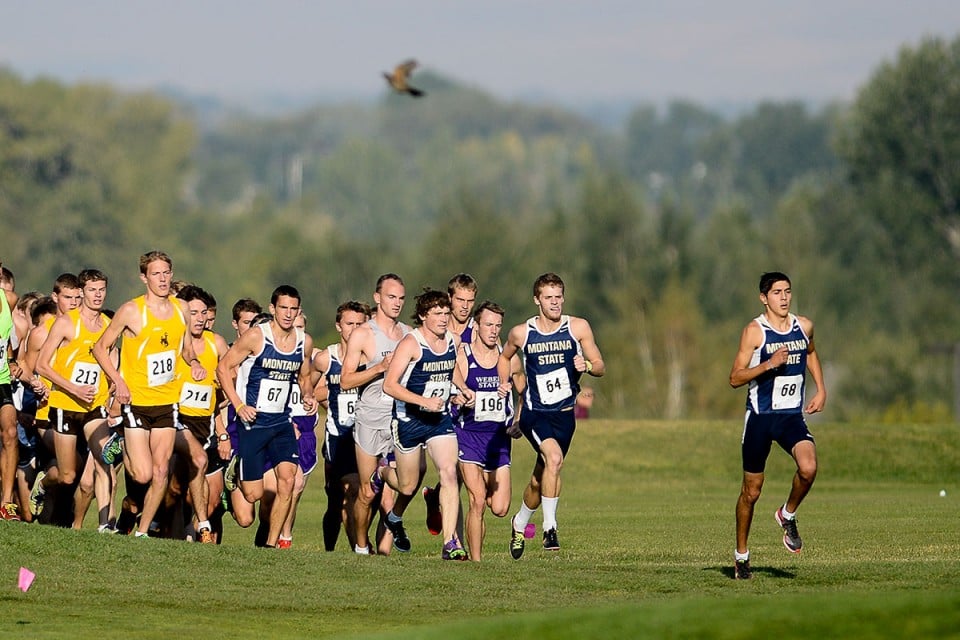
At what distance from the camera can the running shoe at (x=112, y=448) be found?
58.1 ft

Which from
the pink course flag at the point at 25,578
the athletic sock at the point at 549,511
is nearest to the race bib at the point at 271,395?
the athletic sock at the point at 549,511

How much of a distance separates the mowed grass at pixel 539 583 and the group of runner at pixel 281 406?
931mm

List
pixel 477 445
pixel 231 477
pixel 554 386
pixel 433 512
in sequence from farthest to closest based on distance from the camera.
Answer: pixel 231 477, pixel 433 512, pixel 554 386, pixel 477 445

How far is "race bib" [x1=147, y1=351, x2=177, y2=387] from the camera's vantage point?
16.2m

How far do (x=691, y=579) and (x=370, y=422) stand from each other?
3514mm

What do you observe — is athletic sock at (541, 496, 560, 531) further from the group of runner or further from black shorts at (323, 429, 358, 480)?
black shorts at (323, 429, 358, 480)

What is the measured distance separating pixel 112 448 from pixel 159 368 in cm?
176

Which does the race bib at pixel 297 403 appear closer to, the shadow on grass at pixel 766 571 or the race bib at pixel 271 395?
the race bib at pixel 271 395

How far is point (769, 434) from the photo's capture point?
48.5 ft

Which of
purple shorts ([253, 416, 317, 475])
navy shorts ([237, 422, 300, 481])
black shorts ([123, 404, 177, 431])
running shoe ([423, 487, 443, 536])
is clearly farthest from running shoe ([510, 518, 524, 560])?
black shorts ([123, 404, 177, 431])

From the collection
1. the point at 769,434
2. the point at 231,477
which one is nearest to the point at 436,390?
the point at 769,434

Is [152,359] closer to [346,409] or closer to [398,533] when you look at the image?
[346,409]

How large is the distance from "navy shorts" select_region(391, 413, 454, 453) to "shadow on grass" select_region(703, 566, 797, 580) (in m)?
2.54

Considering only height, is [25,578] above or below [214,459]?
below
